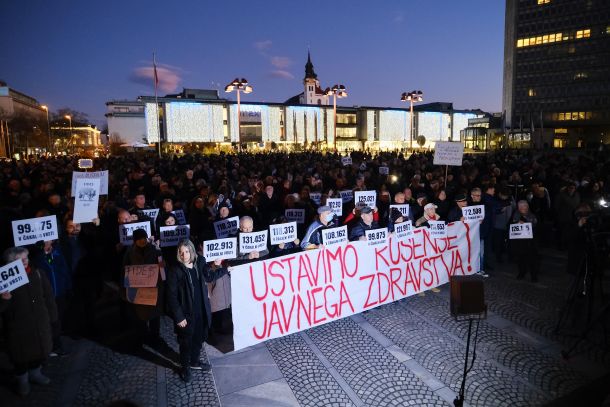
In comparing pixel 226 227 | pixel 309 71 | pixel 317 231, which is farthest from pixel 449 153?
pixel 309 71

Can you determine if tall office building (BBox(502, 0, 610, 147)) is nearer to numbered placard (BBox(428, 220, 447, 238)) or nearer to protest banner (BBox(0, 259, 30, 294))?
numbered placard (BBox(428, 220, 447, 238))

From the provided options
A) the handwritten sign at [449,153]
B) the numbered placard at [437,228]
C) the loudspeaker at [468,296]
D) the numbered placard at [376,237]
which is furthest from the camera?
the handwritten sign at [449,153]

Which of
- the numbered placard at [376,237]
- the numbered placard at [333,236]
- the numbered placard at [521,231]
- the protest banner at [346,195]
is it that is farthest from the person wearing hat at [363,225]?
the protest banner at [346,195]

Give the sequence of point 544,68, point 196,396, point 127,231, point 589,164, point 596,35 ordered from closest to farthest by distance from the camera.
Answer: point 196,396
point 127,231
point 589,164
point 596,35
point 544,68

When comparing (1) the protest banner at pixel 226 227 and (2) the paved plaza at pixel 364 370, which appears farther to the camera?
(1) the protest banner at pixel 226 227

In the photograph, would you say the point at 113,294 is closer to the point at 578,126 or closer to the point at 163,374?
the point at 163,374

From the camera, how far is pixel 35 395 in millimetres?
4652

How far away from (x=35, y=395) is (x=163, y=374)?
4.62 ft

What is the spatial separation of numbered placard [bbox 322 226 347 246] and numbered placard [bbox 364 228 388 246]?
1.32 feet

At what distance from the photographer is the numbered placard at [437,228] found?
7.09 m

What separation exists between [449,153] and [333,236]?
235 inches

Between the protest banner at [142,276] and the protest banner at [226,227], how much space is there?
2050 mm

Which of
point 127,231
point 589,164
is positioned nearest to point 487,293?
point 127,231

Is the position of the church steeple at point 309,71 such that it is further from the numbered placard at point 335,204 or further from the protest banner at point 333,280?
the protest banner at point 333,280
